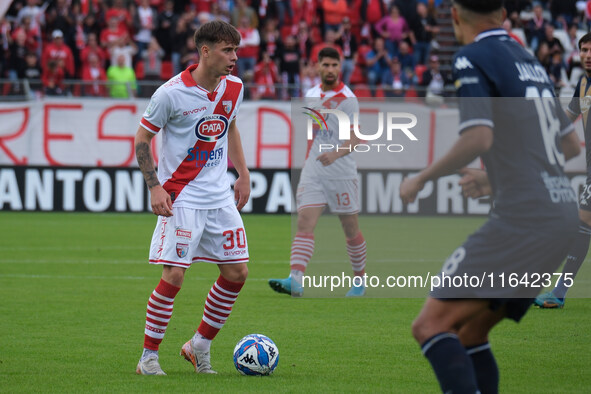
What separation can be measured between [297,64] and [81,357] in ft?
53.7

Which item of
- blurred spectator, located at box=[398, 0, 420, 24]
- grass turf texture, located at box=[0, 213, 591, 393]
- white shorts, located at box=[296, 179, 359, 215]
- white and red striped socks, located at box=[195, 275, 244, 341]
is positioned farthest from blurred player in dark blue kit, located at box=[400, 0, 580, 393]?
blurred spectator, located at box=[398, 0, 420, 24]

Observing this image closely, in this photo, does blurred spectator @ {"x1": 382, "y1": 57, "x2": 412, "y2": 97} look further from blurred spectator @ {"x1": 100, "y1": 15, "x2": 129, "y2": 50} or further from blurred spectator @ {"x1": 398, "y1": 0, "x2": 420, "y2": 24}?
blurred spectator @ {"x1": 100, "y1": 15, "x2": 129, "y2": 50}

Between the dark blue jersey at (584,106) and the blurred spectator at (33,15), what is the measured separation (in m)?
16.0

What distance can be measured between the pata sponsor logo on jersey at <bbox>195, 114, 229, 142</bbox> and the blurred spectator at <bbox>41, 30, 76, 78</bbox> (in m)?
15.5

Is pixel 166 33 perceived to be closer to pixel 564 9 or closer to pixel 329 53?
pixel 564 9

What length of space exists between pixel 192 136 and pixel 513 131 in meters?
2.70

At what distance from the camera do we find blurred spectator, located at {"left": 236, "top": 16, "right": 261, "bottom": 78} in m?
22.3

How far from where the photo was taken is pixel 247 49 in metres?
22.3

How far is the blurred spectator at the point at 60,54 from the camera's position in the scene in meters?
21.3

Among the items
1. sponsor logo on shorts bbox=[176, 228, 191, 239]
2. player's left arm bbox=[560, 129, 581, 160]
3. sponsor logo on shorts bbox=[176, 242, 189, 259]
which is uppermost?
player's left arm bbox=[560, 129, 581, 160]

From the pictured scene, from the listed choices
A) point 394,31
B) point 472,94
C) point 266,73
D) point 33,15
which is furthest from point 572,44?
point 472,94

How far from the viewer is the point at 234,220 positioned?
6559mm

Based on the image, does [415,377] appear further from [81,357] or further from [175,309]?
[175,309]

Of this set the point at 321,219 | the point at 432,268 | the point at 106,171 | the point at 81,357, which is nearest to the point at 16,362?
the point at 81,357
